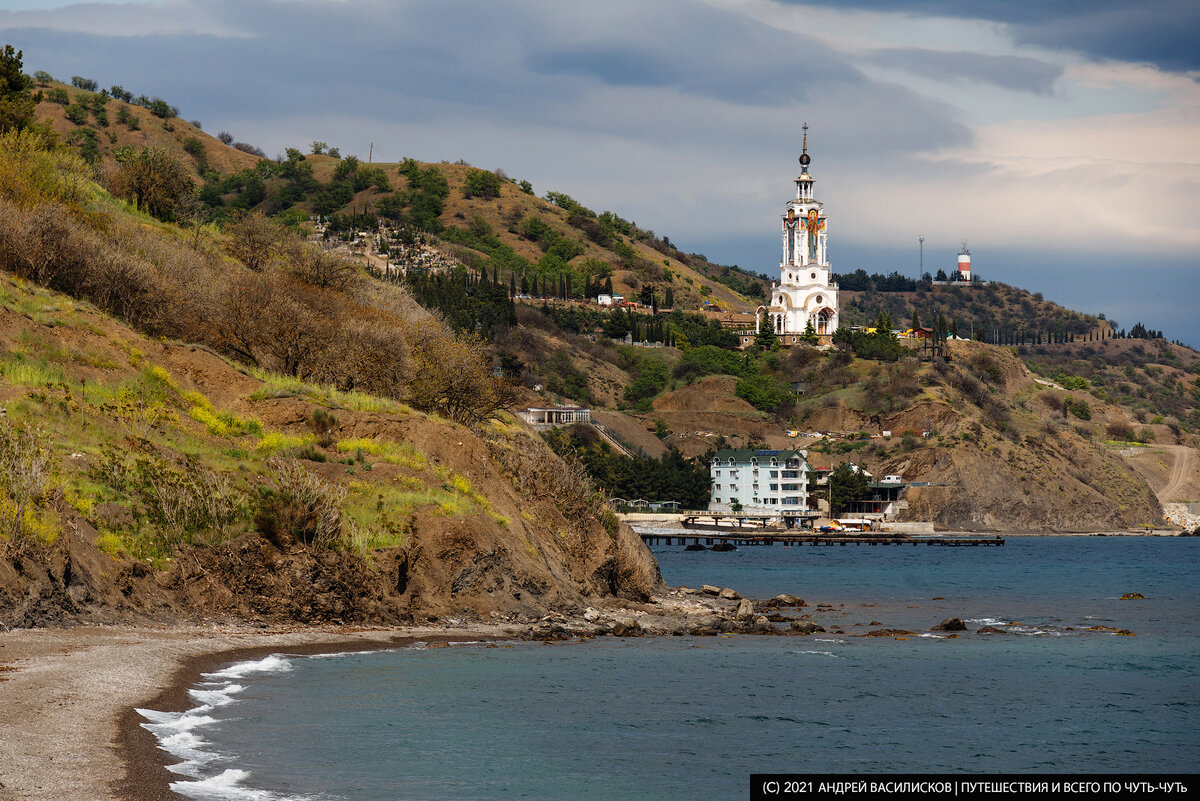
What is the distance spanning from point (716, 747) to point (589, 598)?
66.3 ft

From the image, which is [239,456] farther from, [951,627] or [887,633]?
[951,627]

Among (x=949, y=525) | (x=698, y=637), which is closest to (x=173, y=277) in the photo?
(x=698, y=637)

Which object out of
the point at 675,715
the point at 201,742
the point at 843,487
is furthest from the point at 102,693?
the point at 843,487

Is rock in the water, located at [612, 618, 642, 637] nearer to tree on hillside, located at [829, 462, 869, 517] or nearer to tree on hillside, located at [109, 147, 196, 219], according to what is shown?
tree on hillside, located at [109, 147, 196, 219]

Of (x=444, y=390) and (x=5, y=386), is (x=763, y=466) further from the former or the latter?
(x=5, y=386)

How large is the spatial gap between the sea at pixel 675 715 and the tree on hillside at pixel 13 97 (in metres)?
41.4

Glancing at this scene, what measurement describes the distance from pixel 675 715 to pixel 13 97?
52406mm

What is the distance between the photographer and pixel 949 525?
157000 mm

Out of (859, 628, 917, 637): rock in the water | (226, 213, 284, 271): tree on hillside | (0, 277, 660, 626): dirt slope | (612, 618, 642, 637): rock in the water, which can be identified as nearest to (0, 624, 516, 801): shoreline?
(0, 277, 660, 626): dirt slope

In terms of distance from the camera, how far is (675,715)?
28.2m

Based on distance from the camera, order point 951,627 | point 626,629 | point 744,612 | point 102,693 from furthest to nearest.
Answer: point 951,627 < point 744,612 < point 626,629 < point 102,693

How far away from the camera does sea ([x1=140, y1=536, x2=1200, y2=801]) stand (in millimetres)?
20547

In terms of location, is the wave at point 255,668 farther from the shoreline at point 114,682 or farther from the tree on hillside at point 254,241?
the tree on hillside at point 254,241

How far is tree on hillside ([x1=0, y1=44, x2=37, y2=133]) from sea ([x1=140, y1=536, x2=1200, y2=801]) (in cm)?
4141
